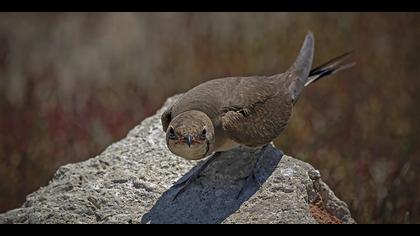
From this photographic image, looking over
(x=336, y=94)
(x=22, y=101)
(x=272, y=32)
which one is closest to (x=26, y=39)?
(x=22, y=101)

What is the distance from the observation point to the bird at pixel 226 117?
3.35m

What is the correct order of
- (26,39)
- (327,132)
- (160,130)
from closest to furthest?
(160,130)
(327,132)
(26,39)

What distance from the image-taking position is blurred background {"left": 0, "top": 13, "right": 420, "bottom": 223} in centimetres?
526

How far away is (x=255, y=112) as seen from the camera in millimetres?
3822

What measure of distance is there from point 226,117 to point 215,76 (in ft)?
9.31

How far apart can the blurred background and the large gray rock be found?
1.08 meters

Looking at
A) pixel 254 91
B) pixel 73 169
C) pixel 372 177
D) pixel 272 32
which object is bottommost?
pixel 372 177

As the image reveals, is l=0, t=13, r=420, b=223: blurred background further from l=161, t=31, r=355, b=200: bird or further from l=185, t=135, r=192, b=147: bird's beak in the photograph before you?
l=185, t=135, r=192, b=147: bird's beak

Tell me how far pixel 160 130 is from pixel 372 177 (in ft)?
5.70

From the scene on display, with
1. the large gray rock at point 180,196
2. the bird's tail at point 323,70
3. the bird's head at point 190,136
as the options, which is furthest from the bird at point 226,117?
the bird's tail at point 323,70

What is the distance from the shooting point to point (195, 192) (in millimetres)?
3668

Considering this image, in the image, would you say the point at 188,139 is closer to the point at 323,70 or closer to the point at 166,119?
the point at 166,119

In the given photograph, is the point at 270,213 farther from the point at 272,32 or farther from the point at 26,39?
the point at 26,39

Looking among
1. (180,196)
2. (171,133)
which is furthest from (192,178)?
(171,133)
